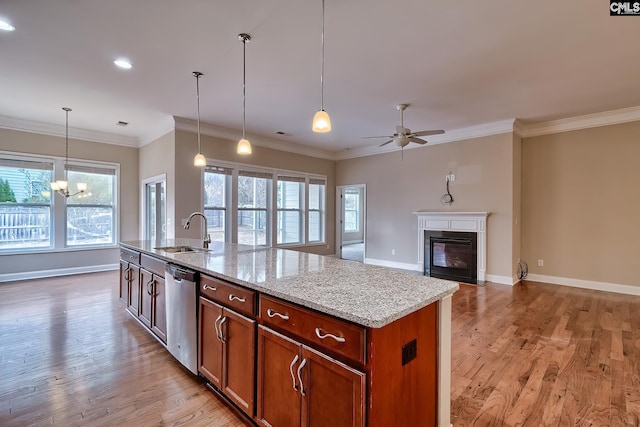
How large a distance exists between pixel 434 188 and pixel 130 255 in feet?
17.8

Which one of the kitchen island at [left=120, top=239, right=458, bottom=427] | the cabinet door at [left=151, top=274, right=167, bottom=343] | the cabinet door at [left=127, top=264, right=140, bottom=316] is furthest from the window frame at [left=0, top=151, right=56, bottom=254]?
the kitchen island at [left=120, top=239, right=458, bottom=427]

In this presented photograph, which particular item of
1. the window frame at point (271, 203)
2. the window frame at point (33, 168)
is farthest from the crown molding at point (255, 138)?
the window frame at point (33, 168)

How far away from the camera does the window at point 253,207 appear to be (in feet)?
21.0

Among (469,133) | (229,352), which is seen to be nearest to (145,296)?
(229,352)

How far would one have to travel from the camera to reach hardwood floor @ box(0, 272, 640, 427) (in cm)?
196

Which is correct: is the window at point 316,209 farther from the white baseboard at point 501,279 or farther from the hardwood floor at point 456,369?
the hardwood floor at point 456,369

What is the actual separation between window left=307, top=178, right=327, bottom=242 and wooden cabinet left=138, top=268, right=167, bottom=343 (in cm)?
487

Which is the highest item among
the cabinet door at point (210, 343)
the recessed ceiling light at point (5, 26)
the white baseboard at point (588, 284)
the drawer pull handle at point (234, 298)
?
the recessed ceiling light at point (5, 26)

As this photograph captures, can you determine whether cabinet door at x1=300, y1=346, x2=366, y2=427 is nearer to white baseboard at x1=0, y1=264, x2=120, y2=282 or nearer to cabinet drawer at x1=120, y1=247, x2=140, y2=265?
cabinet drawer at x1=120, y1=247, x2=140, y2=265

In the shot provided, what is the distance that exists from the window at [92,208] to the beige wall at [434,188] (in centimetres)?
536

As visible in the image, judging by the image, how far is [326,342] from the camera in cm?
134

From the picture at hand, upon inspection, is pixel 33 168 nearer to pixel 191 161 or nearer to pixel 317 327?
pixel 191 161

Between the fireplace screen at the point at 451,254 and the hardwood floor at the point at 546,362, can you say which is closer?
the hardwood floor at the point at 546,362

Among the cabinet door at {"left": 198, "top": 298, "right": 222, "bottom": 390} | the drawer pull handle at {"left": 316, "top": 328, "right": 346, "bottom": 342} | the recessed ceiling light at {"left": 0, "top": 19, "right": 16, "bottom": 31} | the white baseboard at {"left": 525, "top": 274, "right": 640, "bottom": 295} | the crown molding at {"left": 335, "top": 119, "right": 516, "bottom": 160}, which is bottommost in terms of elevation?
the white baseboard at {"left": 525, "top": 274, "right": 640, "bottom": 295}
